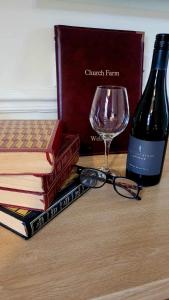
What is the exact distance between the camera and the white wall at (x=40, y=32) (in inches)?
22.8

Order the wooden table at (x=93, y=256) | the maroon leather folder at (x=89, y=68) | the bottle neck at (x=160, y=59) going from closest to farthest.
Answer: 1. the wooden table at (x=93, y=256)
2. the bottle neck at (x=160, y=59)
3. the maroon leather folder at (x=89, y=68)

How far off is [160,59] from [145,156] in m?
0.18

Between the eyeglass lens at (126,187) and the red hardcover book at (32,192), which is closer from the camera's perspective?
the red hardcover book at (32,192)

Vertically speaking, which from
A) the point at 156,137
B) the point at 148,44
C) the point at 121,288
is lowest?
the point at 121,288

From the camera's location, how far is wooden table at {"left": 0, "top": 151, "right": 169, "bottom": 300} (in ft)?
0.97

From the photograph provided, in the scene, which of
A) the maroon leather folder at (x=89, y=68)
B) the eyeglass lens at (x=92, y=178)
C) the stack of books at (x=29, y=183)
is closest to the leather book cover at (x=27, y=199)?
the stack of books at (x=29, y=183)

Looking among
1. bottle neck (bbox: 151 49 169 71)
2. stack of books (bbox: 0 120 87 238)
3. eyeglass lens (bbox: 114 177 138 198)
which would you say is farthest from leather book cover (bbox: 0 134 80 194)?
bottle neck (bbox: 151 49 169 71)

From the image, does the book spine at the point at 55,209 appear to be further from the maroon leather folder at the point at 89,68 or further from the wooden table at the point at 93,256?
the maroon leather folder at the point at 89,68

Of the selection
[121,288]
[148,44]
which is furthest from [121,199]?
[148,44]

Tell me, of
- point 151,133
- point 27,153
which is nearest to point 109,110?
point 151,133

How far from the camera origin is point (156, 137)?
488 millimetres

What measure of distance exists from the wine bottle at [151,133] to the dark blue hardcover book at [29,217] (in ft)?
0.52

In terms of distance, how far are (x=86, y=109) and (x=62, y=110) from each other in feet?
0.20

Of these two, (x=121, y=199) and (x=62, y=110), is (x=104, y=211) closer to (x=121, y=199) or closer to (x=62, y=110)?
(x=121, y=199)
